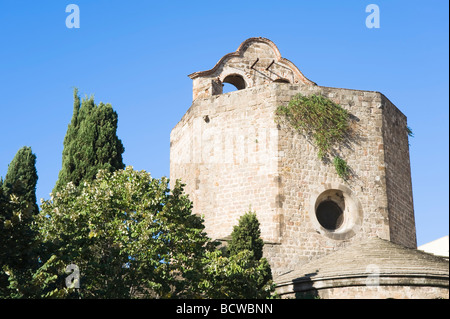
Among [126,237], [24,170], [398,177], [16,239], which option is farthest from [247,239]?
[24,170]

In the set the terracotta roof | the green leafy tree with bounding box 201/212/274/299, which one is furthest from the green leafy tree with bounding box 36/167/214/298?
the terracotta roof

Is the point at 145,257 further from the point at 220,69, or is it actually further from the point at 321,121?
the point at 220,69

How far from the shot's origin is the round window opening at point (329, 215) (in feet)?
79.6

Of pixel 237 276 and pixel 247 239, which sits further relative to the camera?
pixel 247 239

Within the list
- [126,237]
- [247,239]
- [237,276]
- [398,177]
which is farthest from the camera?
[398,177]

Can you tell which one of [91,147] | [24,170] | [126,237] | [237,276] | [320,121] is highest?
[320,121]

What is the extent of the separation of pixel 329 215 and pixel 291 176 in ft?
7.09

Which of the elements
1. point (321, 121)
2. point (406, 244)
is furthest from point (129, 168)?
point (406, 244)

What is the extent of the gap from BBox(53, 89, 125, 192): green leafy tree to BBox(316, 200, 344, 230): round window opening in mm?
7318

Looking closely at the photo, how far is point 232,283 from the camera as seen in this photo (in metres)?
17.8

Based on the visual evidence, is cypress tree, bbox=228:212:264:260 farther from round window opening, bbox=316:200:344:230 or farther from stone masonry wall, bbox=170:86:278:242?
round window opening, bbox=316:200:344:230

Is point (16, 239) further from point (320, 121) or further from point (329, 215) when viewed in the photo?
point (320, 121)

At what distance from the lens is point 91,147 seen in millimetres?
24359
